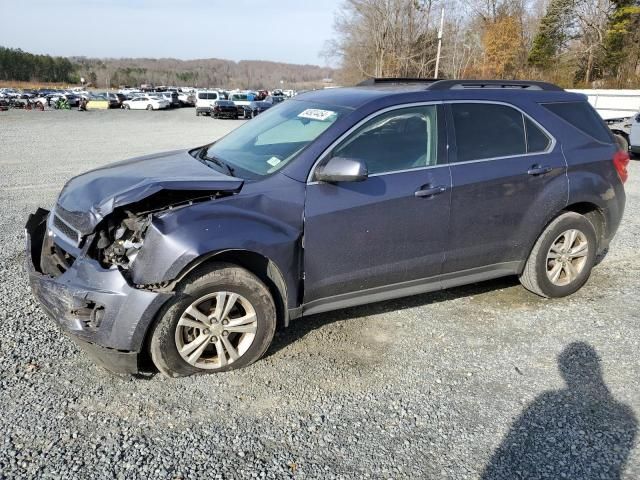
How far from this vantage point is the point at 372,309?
448 cm

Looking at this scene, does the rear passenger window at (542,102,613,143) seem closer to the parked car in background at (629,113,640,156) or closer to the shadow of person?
the shadow of person

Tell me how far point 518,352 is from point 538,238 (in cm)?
116

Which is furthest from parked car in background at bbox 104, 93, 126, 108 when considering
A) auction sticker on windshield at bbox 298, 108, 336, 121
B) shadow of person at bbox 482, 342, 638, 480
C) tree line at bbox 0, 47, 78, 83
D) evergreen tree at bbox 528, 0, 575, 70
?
tree line at bbox 0, 47, 78, 83

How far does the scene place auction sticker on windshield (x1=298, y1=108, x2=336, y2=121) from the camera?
387cm

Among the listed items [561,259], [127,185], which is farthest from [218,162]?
[561,259]

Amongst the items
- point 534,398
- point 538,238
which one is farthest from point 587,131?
point 534,398

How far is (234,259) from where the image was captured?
3.38m

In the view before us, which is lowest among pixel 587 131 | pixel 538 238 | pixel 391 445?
pixel 391 445

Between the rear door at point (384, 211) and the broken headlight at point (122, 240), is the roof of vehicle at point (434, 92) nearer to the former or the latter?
the rear door at point (384, 211)

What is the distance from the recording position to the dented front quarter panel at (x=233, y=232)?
3.07 meters

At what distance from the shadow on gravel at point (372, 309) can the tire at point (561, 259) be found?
1.48 feet

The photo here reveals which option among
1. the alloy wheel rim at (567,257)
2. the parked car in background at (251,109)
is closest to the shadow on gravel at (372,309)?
the alloy wheel rim at (567,257)

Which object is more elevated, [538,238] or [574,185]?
[574,185]

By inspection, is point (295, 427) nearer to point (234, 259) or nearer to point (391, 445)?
point (391, 445)
